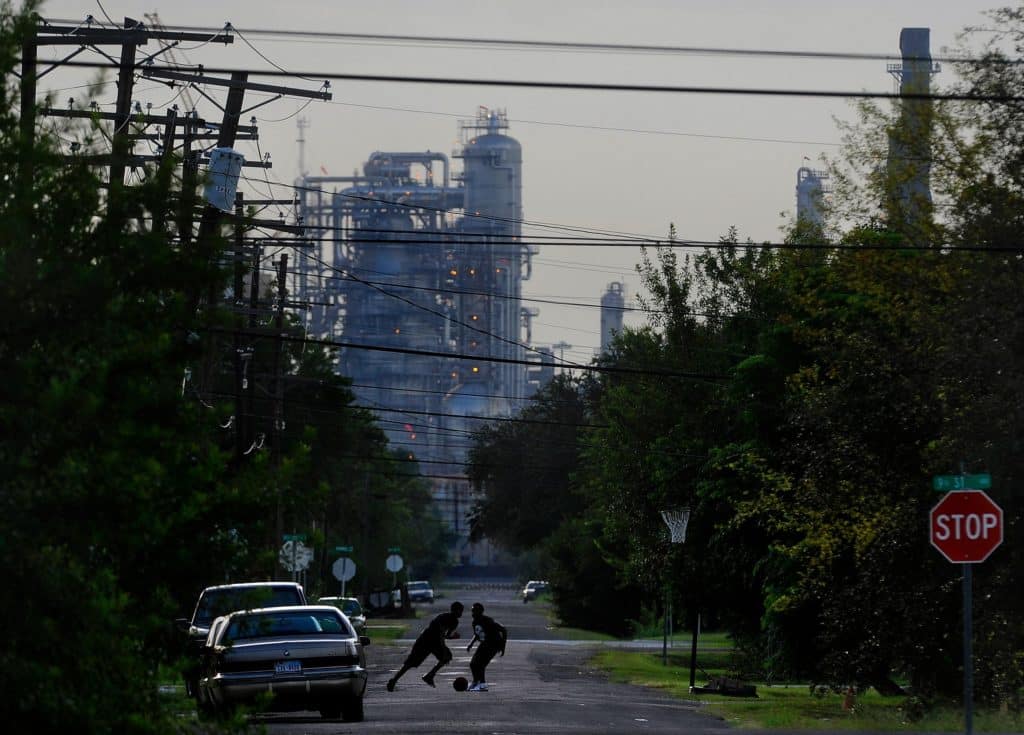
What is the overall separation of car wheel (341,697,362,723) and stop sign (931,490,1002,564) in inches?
298

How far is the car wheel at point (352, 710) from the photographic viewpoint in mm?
22422

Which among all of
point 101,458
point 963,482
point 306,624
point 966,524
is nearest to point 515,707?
point 306,624

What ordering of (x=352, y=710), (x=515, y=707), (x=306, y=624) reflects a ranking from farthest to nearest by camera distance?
(x=515, y=707) → (x=306, y=624) → (x=352, y=710)

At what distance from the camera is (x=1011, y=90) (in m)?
24.4

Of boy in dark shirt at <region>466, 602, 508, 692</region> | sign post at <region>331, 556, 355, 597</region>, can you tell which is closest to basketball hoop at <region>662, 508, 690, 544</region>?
boy in dark shirt at <region>466, 602, 508, 692</region>

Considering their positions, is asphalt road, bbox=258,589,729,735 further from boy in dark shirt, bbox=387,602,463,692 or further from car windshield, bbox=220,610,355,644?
car windshield, bbox=220,610,355,644

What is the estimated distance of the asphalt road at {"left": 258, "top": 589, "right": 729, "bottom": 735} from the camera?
21.6 meters

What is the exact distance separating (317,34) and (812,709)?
16874 mm

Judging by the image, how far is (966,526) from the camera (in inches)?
768

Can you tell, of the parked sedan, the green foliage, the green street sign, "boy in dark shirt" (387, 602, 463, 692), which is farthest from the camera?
"boy in dark shirt" (387, 602, 463, 692)

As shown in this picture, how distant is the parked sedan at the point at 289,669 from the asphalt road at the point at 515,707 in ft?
1.25

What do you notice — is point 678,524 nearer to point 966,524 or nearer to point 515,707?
point 515,707

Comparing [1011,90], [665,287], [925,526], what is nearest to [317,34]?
[1011,90]

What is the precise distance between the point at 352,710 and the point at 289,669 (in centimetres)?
130
